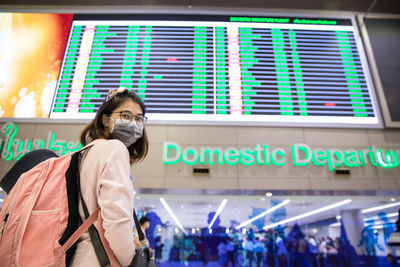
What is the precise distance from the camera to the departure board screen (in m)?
4.66

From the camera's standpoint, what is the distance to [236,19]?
212 inches

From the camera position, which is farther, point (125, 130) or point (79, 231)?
point (125, 130)

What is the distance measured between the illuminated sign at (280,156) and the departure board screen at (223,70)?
0.53 m

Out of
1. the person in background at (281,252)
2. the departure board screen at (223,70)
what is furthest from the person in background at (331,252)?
the departure board screen at (223,70)

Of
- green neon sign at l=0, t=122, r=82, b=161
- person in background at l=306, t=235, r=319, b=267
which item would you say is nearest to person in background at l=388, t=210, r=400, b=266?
person in background at l=306, t=235, r=319, b=267

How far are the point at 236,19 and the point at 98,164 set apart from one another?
538 cm

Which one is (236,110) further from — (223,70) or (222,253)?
(222,253)

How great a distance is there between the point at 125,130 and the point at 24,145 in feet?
14.5

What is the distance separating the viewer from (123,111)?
1.31 meters

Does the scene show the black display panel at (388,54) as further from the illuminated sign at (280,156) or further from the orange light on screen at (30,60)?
the orange light on screen at (30,60)

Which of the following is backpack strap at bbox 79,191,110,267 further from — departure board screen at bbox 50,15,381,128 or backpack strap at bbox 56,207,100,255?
departure board screen at bbox 50,15,381,128

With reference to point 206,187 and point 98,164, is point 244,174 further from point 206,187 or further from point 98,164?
point 98,164

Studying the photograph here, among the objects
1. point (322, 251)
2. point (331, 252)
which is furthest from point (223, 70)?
point (331, 252)

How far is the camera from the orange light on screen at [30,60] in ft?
15.6
